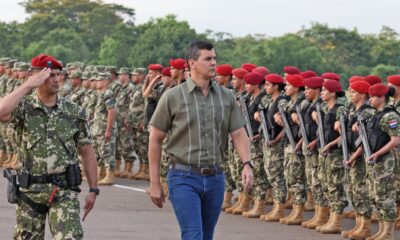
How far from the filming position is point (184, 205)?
29.0ft

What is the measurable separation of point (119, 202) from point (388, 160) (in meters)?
5.01

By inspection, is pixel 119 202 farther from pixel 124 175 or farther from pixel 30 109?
pixel 30 109

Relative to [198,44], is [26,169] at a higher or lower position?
lower

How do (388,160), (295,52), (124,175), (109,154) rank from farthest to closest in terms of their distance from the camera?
(295,52) < (124,175) < (109,154) < (388,160)

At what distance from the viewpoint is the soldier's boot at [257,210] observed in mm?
15328

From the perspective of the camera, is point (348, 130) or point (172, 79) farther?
point (172, 79)

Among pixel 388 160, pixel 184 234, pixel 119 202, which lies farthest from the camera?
pixel 119 202

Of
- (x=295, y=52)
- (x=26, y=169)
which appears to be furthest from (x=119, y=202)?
(x=295, y=52)

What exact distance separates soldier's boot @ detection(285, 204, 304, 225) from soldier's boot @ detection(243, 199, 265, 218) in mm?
720

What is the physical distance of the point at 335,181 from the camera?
13.9m

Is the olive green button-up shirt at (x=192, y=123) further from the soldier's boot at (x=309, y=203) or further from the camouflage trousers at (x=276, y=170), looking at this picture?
the soldier's boot at (x=309, y=203)

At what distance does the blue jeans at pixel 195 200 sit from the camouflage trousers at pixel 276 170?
19.5ft

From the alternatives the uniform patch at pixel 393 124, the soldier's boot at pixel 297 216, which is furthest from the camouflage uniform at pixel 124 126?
the uniform patch at pixel 393 124

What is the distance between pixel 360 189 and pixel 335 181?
457mm
